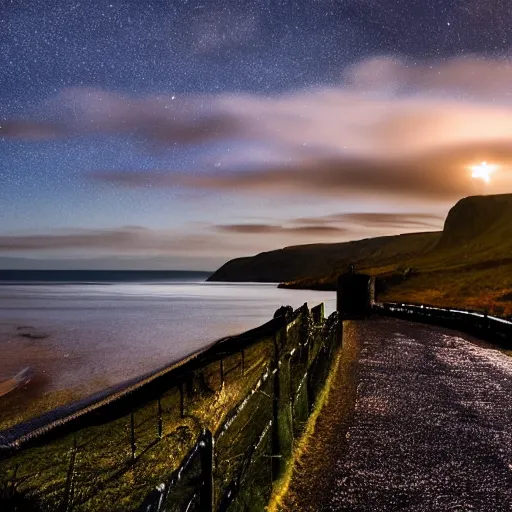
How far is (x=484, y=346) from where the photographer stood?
22.2 meters

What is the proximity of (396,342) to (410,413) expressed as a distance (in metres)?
12.7

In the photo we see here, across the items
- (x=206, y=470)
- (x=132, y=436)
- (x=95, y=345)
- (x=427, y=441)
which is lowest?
(x=95, y=345)

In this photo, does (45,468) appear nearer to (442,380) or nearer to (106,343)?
(442,380)

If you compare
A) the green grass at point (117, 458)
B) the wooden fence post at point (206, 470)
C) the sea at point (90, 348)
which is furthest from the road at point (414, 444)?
the sea at point (90, 348)

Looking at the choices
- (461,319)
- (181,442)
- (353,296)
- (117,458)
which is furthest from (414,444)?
(353,296)

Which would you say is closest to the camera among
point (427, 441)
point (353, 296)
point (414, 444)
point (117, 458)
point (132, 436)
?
point (414, 444)

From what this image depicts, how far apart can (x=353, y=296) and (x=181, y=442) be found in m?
25.9

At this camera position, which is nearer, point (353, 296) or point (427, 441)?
point (427, 441)

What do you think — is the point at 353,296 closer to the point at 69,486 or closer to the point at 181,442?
the point at 181,442

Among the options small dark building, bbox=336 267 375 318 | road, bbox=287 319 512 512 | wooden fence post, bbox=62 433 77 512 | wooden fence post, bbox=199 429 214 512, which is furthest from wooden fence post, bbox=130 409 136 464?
small dark building, bbox=336 267 375 318

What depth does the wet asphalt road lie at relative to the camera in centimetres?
663

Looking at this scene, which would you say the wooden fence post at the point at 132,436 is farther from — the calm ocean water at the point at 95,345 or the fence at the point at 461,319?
the fence at the point at 461,319

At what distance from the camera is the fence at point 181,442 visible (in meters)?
5.34

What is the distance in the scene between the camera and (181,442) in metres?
12.5
